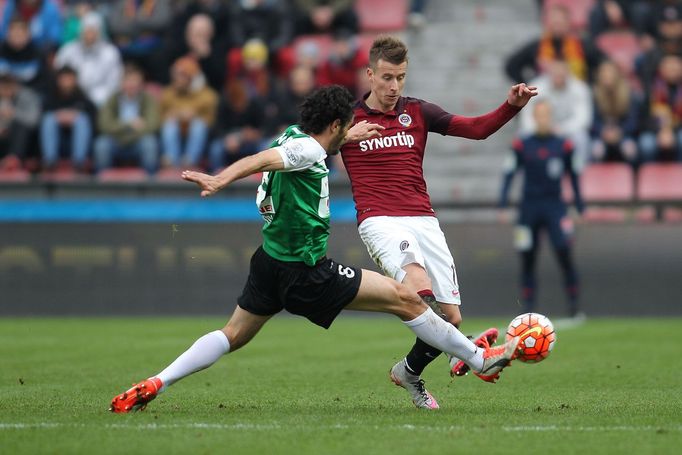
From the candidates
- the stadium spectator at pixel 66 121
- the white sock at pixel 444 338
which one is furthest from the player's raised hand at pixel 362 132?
the stadium spectator at pixel 66 121

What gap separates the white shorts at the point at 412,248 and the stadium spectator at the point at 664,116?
1080 cm

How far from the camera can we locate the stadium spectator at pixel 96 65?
20.8 meters

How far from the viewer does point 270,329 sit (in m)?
15.5

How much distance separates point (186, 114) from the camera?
19625 mm

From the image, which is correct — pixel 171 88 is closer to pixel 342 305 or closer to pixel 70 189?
pixel 70 189

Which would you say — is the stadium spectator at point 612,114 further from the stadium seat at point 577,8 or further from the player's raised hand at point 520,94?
the player's raised hand at point 520,94

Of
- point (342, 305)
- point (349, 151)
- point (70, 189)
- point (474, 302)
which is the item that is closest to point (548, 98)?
point (474, 302)

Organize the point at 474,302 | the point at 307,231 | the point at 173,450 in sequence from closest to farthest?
the point at 173,450 → the point at 307,231 → the point at 474,302

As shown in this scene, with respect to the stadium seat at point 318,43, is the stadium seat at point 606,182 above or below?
below

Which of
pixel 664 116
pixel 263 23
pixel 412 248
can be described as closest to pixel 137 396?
pixel 412 248

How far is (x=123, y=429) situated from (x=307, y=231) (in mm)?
1616

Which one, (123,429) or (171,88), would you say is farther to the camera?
(171,88)

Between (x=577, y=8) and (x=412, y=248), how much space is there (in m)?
14.8

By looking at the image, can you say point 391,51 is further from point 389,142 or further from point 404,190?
point 404,190
